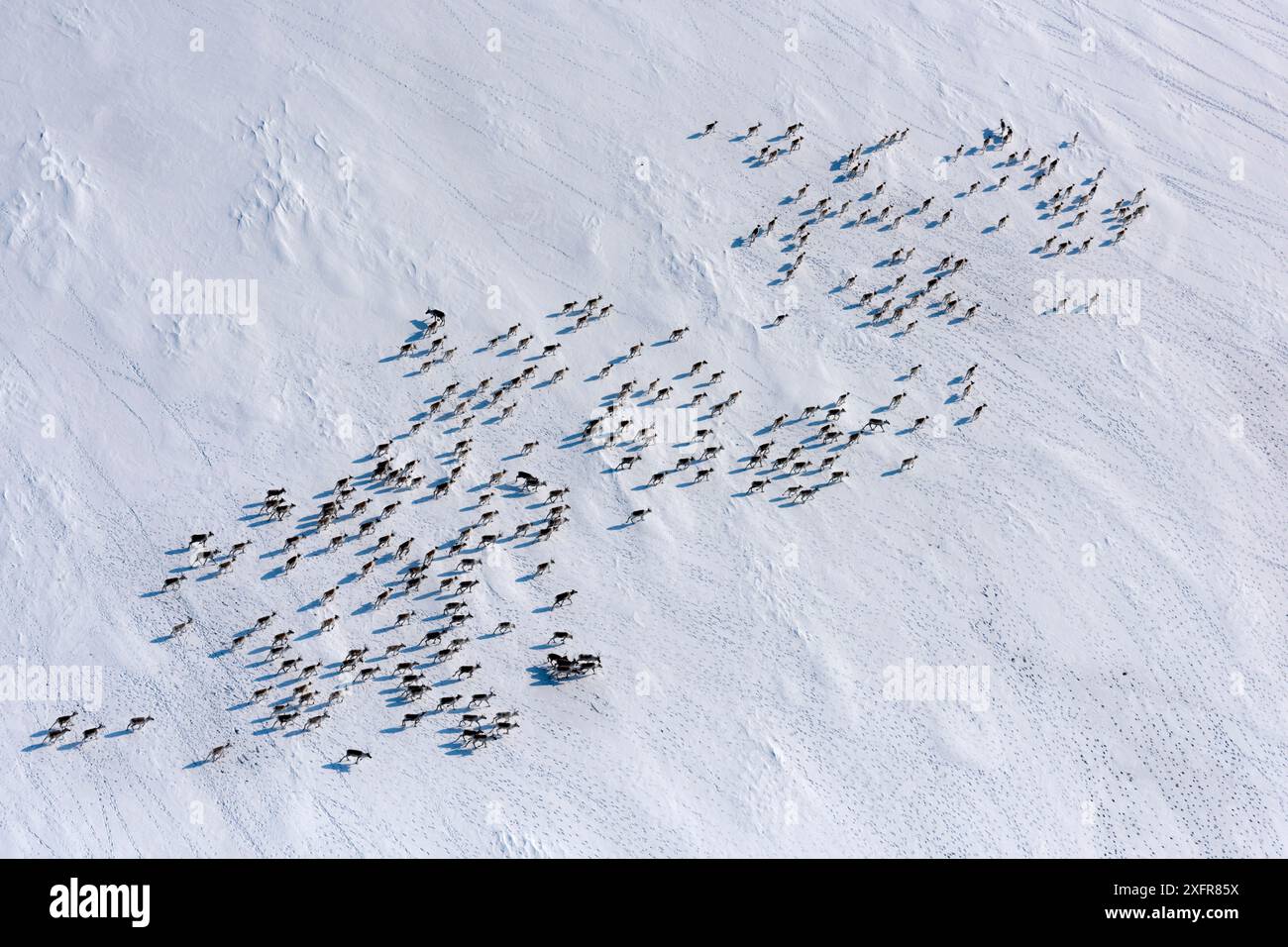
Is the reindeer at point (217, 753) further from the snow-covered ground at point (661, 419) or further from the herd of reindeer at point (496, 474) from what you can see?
the snow-covered ground at point (661, 419)

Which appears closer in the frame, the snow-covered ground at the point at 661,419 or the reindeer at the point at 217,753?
the reindeer at the point at 217,753

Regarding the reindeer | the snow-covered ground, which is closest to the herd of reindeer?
the reindeer

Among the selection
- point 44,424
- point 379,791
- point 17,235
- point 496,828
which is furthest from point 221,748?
point 17,235

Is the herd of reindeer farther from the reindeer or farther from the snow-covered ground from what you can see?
the snow-covered ground

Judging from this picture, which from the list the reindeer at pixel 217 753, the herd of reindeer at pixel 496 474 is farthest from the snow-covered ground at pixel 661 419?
the reindeer at pixel 217 753

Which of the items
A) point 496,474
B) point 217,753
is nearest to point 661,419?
point 496,474

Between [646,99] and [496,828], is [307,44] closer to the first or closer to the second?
[646,99]
